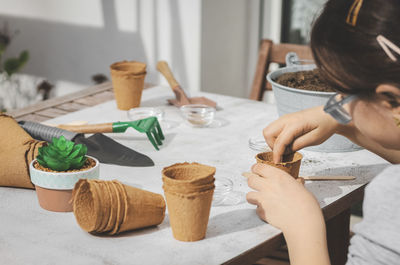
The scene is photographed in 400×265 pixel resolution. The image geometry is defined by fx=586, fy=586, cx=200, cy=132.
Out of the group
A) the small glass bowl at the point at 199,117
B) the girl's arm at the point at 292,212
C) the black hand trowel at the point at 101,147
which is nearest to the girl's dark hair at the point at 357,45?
the girl's arm at the point at 292,212

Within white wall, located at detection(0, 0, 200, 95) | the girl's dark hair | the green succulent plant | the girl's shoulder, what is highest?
the girl's dark hair

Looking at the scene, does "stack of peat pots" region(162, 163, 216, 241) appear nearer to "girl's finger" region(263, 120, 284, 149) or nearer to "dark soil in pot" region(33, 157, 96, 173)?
"dark soil in pot" region(33, 157, 96, 173)

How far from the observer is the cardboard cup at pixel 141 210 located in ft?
3.43

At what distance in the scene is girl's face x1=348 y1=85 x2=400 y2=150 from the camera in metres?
0.94

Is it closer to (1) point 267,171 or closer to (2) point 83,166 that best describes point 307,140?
(1) point 267,171

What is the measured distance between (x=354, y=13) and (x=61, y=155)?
1.95 ft

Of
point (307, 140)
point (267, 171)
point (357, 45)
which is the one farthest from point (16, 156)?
point (357, 45)

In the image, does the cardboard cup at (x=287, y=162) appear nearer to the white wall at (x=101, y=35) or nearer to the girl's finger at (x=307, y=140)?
the girl's finger at (x=307, y=140)

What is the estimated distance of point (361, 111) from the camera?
100 cm

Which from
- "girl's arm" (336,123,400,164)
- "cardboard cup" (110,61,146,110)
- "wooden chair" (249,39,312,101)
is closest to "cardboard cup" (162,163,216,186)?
"girl's arm" (336,123,400,164)

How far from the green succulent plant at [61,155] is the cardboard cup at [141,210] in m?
0.14

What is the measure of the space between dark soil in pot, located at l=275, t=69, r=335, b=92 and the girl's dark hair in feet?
1.65

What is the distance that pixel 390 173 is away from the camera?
35.5 inches

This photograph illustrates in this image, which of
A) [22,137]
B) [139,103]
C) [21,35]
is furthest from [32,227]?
[21,35]
